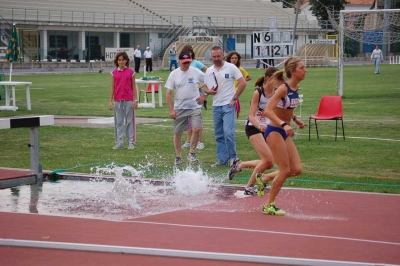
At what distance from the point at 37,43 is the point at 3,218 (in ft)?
183

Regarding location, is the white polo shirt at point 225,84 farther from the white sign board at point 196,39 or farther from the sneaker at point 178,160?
the white sign board at point 196,39

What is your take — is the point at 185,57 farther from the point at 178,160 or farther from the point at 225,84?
the point at 178,160

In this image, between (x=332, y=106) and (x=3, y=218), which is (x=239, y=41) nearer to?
(x=332, y=106)

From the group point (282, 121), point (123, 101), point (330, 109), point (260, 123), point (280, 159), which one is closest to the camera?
point (282, 121)

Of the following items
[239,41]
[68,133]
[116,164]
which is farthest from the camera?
[239,41]

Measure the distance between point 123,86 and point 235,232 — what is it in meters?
8.19

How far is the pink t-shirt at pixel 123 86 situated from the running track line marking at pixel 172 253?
8.50m

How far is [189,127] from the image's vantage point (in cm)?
1462

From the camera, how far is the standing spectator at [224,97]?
13.5m

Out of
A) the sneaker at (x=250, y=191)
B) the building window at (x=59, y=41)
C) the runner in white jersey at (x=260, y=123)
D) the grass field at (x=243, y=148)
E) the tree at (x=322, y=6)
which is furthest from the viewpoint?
the tree at (x=322, y=6)

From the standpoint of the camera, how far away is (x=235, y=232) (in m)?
8.52

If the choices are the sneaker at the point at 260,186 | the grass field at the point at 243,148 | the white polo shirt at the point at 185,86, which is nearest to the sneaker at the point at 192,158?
→ the grass field at the point at 243,148

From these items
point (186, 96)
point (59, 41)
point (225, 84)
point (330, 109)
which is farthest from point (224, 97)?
point (59, 41)

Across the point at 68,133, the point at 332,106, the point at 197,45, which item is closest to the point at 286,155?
the point at 332,106
